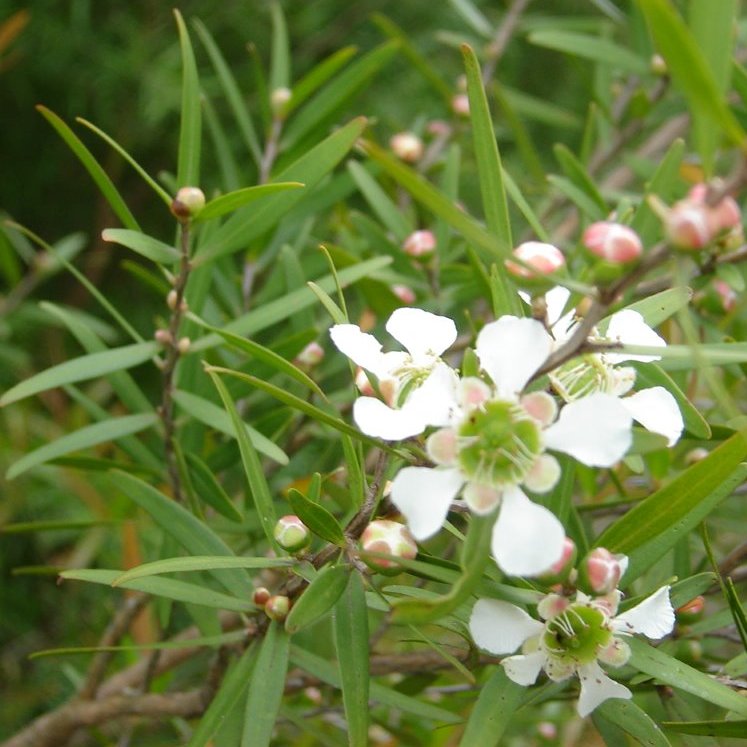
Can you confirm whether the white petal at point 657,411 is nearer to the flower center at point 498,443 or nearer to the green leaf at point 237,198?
the flower center at point 498,443

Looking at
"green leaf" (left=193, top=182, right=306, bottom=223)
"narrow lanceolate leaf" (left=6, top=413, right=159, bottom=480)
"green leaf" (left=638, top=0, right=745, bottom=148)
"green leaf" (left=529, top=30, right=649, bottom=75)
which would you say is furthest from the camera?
"green leaf" (left=529, top=30, right=649, bottom=75)

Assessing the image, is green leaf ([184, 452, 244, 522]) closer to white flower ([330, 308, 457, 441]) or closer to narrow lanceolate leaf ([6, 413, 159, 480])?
narrow lanceolate leaf ([6, 413, 159, 480])

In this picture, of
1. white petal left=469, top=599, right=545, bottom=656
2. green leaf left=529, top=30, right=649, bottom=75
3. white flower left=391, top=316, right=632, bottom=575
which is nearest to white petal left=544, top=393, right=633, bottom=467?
white flower left=391, top=316, right=632, bottom=575

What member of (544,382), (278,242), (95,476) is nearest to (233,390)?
(278,242)

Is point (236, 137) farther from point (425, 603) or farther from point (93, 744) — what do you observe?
point (425, 603)

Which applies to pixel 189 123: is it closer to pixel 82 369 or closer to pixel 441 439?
pixel 82 369

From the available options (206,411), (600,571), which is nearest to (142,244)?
(206,411)
